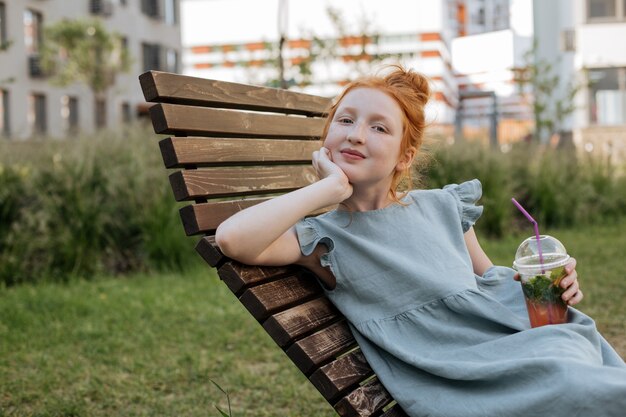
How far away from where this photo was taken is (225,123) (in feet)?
8.80

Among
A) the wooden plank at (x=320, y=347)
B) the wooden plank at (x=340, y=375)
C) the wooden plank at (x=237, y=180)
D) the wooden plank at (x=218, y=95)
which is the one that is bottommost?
the wooden plank at (x=340, y=375)

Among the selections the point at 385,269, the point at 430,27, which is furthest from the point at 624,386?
the point at 430,27

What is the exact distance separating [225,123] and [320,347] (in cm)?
82

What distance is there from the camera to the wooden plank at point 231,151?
2426mm

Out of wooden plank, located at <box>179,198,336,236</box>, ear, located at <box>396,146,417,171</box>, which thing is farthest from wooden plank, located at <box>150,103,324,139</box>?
ear, located at <box>396,146,417,171</box>

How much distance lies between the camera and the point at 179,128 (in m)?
2.46

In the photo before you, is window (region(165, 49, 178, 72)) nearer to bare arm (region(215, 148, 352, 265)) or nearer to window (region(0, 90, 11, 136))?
window (region(0, 90, 11, 136))

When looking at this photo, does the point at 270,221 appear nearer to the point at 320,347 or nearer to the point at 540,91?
the point at 320,347

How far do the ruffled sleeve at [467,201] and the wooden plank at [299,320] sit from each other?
1.73 ft

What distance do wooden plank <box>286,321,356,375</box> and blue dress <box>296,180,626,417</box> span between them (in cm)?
4

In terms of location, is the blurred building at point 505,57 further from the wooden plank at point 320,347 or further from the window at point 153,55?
the window at point 153,55

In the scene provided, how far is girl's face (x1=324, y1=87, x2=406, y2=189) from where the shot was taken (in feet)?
7.70

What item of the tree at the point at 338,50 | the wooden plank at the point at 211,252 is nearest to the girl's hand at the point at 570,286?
the wooden plank at the point at 211,252

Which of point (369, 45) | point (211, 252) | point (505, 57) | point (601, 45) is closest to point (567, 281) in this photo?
point (211, 252)
